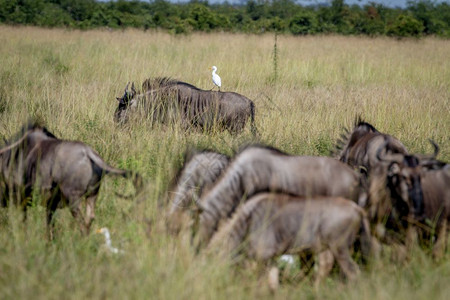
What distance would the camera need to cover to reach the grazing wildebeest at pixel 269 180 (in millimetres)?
3383

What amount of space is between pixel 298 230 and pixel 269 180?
42 centimetres

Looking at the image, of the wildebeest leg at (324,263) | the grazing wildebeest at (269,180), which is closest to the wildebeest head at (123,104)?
the grazing wildebeest at (269,180)

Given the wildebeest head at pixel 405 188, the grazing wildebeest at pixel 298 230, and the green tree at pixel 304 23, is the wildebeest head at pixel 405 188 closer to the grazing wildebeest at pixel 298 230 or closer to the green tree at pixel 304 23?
the grazing wildebeest at pixel 298 230

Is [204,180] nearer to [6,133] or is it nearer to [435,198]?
[435,198]

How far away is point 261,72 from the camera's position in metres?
10.9

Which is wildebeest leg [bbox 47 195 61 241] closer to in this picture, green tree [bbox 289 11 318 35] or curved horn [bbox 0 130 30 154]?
curved horn [bbox 0 130 30 154]

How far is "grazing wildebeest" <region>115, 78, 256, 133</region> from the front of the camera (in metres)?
6.62

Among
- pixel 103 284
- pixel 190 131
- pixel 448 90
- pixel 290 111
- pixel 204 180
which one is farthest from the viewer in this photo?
pixel 448 90

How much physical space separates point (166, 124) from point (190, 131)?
34 centimetres

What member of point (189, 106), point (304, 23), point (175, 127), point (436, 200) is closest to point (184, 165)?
point (436, 200)

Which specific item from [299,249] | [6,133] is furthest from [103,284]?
[6,133]

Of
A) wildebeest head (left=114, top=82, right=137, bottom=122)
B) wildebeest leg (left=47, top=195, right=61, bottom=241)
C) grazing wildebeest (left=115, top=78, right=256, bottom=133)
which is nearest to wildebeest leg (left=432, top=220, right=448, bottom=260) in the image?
wildebeest leg (left=47, top=195, right=61, bottom=241)

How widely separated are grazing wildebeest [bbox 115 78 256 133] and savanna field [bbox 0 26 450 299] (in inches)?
9.0

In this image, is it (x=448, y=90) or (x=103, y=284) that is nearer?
(x=103, y=284)
